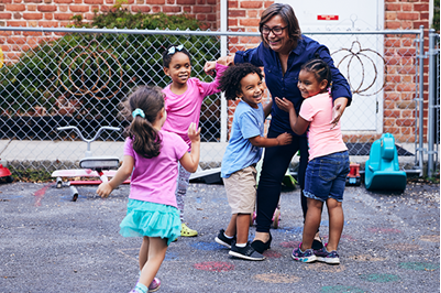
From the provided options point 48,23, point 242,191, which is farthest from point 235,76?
point 48,23

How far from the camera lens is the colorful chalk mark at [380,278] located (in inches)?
120

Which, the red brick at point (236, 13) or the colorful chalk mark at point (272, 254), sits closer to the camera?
the colorful chalk mark at point (272, 254)

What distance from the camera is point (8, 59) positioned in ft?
25.2

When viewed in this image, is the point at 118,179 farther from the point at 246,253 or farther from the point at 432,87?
the point at 432,87

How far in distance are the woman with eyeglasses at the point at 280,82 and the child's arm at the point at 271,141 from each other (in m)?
0.08

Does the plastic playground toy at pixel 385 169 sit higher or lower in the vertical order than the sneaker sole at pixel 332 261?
higher

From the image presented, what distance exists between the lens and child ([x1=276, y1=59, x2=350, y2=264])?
3330 millimetres

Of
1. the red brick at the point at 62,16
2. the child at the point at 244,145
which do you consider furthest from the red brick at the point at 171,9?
the child at the point at 244,145

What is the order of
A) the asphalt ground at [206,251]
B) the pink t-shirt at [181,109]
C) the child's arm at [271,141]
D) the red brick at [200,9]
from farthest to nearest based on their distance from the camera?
the red brick at [200,9]
the pink t-shirt at [181,109]
the child's arm at [271,141]
the asphalt ground at [206,251]

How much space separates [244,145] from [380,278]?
121cm

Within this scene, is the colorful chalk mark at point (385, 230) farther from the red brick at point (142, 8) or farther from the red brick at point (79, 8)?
the red brick at point (79, 8)

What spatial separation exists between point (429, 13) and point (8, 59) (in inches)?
241

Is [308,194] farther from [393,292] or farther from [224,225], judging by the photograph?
[224,225]

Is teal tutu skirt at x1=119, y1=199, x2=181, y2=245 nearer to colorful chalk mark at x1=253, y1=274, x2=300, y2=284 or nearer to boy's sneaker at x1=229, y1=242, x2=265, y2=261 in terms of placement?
colorful chalk mark at x1=253, y1=274, x2=300, y2=284
